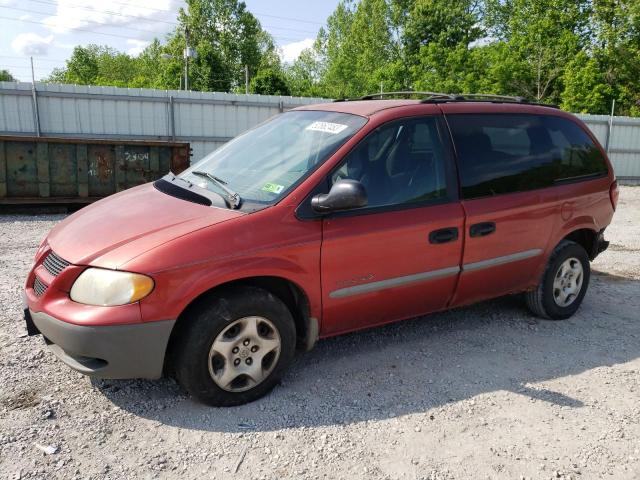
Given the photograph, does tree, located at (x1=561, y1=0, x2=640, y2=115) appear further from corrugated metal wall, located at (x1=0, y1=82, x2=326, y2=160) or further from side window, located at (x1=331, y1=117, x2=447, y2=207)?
side window, located at (x1=331, y1=117, x2=447, y2=207)

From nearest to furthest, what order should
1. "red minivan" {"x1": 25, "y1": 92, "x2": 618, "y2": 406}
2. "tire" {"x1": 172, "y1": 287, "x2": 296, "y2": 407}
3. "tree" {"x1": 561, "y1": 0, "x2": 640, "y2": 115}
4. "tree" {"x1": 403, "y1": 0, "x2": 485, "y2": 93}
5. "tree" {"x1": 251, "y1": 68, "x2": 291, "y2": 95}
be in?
"red minivan" {"x1": 25, "y1": 92, "x2": 618, "y2": 406}
"tire" {"x1": 172, "y1": 287, "x2": 296, "y2": 407}
"tree" {"x1": 561, "y1": 0, "x2": 640, "y2": 115}
"tree" {"x1": 403, "y1": 0, "x2": 485, "y2": 93}
"tree" {"x1": 251, "y1": 68, "x2": 291, "y2": 95}

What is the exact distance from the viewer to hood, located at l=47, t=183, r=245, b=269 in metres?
3.00

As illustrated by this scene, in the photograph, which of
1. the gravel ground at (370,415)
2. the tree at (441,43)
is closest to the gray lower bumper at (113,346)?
the gravel ground at (370,415)

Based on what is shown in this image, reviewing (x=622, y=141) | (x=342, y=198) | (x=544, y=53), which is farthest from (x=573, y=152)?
(x=544, y=53)

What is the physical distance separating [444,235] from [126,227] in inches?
81.6

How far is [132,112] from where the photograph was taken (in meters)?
15.6

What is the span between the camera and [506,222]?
164 inches

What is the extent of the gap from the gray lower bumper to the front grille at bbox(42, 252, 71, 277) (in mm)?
247

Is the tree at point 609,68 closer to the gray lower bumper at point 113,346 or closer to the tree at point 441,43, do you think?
the tree at point 441,43

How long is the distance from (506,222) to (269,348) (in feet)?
Result: 6.73

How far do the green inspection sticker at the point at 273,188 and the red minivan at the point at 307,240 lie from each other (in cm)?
3

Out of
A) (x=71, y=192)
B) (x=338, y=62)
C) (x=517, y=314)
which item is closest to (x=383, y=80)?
(x=338, y=62)

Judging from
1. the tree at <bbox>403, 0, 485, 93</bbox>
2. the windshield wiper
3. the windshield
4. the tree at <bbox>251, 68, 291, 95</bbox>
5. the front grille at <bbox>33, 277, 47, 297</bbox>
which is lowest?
the front grille at <bbox>33, 277, 47, 297</bbox>

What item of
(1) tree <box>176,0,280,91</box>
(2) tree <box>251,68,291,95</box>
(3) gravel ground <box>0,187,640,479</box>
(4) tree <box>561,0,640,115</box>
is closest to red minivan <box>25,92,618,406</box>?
(3) gravel ground <box>0,187,640,479</box>
